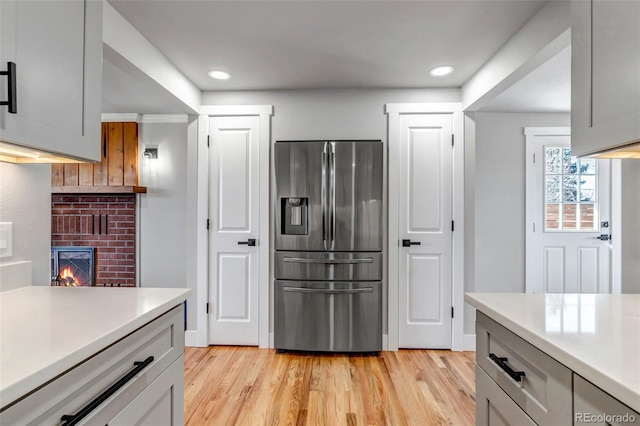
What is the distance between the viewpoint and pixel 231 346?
3.09m

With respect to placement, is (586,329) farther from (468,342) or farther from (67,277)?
(67,277)

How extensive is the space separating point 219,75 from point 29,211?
1842 mm

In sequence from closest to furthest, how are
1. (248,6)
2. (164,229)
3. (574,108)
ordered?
1. (574,108)
2. (248,6)
3. (164,229)

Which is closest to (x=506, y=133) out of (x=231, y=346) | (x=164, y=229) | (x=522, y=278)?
(x=522, y=278)

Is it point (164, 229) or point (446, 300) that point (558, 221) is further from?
Answer: point (164, 229)

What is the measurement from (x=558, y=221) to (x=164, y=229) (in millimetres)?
4433

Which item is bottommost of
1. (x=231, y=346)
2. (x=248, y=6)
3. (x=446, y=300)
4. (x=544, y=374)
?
(x=231, y=346)

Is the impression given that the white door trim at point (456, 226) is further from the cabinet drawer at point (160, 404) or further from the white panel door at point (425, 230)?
the cabinet drawer at point (160, 404)

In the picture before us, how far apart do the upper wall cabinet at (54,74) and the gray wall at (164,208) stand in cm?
256

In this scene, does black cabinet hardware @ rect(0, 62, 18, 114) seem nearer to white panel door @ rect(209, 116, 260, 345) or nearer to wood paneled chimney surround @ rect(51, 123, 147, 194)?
white panel door @ rect(209, 116, 260, 345)

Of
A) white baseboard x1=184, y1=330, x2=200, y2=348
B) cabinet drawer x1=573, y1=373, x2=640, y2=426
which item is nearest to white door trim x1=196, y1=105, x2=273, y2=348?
white baseboard x1=184, y1=330, x2=200, y2=348

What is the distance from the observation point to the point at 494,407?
1.06 metres

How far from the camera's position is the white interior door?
12.1 feet

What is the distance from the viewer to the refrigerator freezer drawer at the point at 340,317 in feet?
9.29
